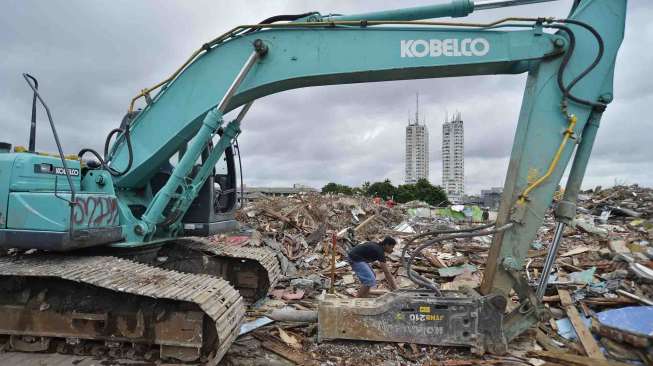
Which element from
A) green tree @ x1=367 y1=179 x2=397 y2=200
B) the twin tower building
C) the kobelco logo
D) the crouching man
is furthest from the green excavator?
the twin tower building

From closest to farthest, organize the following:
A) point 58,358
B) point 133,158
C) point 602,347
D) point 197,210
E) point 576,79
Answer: point 576,79 → point 58,358 → point 602,347 → point 133,158 → point 197,210

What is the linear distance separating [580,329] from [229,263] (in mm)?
4721

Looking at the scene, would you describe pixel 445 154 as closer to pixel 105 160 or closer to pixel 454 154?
pixel 454 154

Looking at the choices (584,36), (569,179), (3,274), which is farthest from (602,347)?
(3,274)

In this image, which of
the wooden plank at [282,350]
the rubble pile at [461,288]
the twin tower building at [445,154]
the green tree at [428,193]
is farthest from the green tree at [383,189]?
the wooden plank at [282,350]

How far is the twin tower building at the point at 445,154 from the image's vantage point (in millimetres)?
80062

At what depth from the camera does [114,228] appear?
187 inches

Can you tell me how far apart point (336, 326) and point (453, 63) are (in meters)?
3.01

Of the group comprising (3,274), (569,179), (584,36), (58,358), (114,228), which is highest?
(584,36)

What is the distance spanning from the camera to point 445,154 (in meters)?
82.3

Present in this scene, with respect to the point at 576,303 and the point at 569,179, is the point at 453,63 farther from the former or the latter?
the point at 576,303

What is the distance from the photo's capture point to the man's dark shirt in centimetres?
608

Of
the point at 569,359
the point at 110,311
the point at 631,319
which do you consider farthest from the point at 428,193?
the point at 110,311

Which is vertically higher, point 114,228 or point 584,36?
point 584,36
